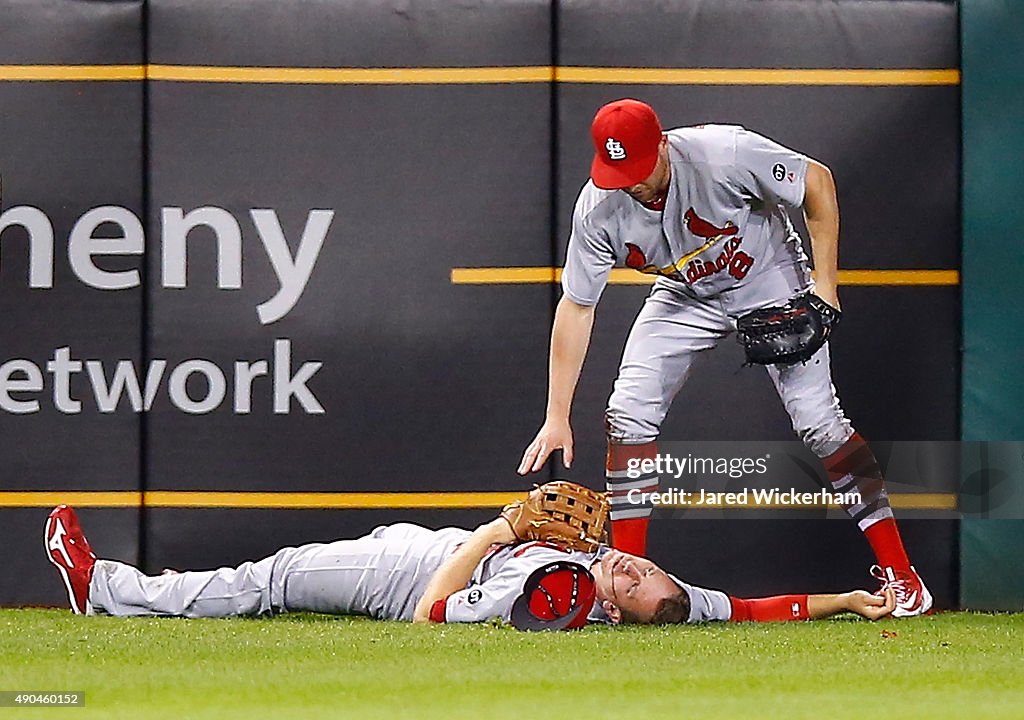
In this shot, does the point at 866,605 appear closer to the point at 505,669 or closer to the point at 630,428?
the point at 630,428

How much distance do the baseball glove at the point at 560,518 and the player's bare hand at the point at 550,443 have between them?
0.60 m

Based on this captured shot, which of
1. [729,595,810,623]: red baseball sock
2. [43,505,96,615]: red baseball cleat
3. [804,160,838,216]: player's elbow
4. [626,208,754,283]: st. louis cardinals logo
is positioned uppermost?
[804,160,838,216]: player's elbow

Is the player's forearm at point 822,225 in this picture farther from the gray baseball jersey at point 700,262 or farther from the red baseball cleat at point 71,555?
the red baseball cleat at point 71,555

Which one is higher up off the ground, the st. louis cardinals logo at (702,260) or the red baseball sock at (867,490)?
the st. louis cardinals logo at (702,260)

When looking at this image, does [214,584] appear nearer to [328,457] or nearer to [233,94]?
[328,457]

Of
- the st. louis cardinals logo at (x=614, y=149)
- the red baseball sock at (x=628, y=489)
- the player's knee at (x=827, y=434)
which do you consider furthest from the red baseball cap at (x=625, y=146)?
the player's knee at (x=827, y=434)

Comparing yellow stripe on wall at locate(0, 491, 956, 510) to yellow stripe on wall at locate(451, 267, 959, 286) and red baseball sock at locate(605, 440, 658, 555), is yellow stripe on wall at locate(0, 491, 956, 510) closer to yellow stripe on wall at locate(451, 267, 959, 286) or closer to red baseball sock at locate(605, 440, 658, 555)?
red baseball sock at locate(605, 440, 658, 555)

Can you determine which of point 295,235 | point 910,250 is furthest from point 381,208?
point 910,250

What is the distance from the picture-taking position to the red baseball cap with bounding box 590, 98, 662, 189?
6.48 meters

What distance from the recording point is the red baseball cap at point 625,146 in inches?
255

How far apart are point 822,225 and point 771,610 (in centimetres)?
155

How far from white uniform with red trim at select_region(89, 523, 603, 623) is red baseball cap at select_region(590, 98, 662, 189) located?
1424mm

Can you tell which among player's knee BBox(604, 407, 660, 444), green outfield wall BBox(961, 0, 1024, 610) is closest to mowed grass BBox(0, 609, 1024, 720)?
green outfield wall BBox(961, 0, 1024, 610)

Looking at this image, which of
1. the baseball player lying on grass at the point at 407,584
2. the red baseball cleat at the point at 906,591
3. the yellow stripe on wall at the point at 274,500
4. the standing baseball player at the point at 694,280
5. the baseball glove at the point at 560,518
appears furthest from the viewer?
the yellow stripe on wall at the point at 274,500
